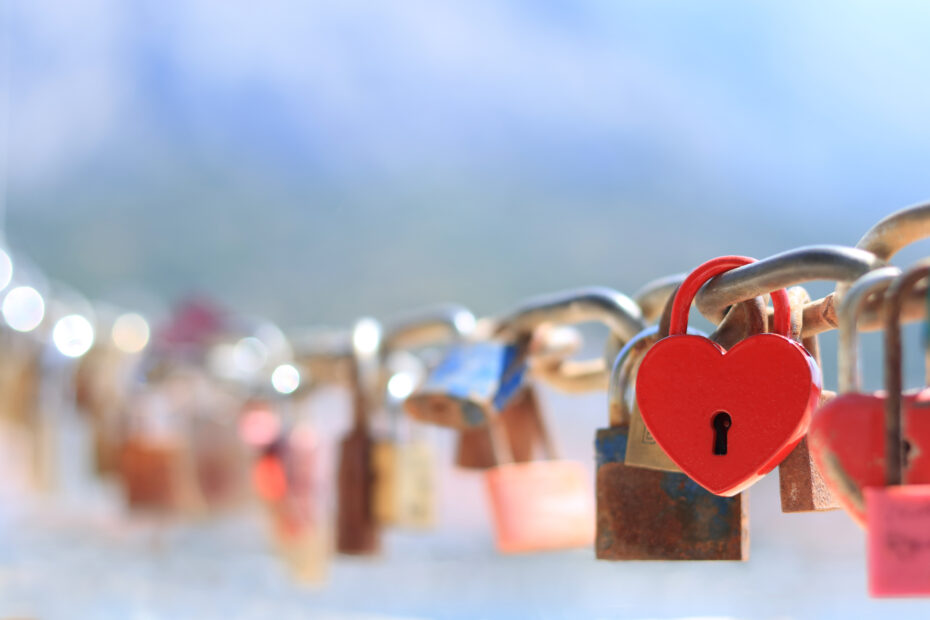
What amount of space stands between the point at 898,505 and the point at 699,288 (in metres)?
0.18

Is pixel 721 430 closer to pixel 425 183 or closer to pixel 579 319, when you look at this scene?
pixel 579 319

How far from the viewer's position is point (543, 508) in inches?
32.8

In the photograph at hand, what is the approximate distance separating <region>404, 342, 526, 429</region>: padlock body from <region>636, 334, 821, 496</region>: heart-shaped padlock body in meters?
0.24

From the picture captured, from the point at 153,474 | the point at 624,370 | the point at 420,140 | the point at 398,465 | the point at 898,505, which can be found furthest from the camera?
the point at 420,140

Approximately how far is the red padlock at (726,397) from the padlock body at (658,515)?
1.9 inches

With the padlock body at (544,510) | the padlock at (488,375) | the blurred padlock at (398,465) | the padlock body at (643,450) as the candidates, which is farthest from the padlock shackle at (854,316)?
the blurred padlock at (398,465)

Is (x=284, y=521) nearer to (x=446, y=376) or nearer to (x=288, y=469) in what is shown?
(x=288, y=469)

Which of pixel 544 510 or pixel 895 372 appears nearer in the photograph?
pixel 895 372

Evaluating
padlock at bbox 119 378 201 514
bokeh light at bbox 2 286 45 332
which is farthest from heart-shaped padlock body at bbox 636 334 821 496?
bokeh light at bbox 2 286 45 332

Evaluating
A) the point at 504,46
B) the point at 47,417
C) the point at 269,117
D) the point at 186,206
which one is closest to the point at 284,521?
the point at 47,417

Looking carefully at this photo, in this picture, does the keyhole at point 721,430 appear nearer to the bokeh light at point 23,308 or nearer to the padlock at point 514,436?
the padlock at point 514,436

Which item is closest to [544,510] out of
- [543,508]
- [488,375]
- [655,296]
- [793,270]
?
[543,508]

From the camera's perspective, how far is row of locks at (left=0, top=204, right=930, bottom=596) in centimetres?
43

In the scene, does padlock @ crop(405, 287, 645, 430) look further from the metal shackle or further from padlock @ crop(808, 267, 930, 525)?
padlock @ crop(808, 267, 930, 525)
